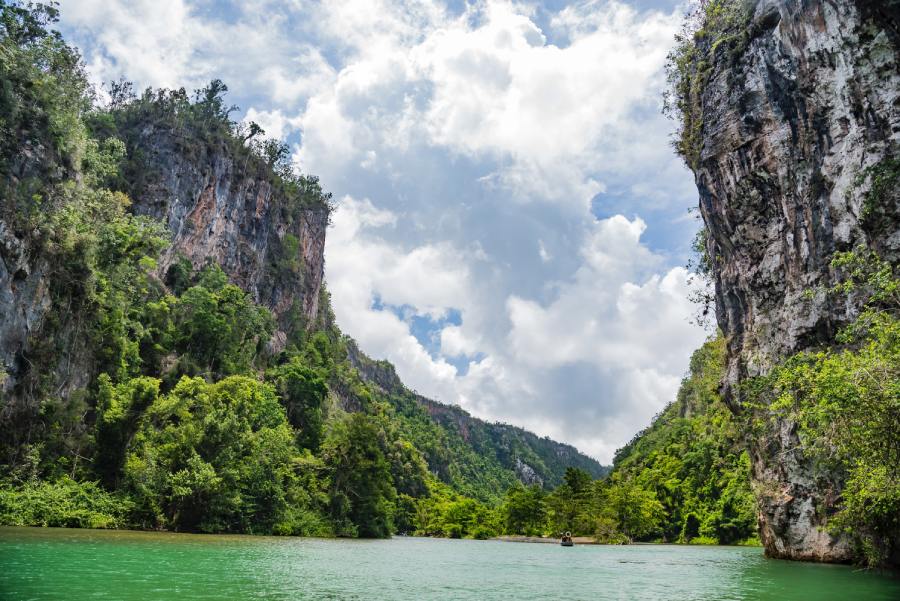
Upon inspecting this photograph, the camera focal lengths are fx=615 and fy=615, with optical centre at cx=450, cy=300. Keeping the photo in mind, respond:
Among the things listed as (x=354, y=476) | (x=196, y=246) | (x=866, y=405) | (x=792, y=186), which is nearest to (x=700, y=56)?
(x=792, y=186)

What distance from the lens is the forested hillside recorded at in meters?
32.2

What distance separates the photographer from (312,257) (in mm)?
92625

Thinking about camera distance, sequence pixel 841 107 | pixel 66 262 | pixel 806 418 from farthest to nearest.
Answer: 1. pixel 66 262
2. pixel 841 107
3. pixel 806 418

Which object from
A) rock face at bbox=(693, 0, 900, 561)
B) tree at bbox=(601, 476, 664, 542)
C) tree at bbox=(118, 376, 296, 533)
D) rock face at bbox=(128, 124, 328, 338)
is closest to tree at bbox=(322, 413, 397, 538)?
tree at bbox=(118, 376, 296, 533)

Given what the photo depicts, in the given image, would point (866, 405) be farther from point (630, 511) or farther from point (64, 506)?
point (630, 511)

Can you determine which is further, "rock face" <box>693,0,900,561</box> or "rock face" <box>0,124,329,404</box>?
"rock face" <box>0,124,329,404</box>

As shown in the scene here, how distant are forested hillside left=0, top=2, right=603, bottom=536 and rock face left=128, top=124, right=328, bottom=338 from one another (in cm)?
24

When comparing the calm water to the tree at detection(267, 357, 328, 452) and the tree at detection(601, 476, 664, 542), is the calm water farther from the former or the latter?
the tree at detection(601, 476, 664, 542)

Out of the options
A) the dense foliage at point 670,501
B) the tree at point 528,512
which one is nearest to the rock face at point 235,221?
the tree at point 528,512

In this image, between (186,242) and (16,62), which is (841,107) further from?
(186,242)

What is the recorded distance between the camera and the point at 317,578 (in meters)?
17.9

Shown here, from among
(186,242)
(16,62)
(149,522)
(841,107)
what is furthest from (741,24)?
(186,242)

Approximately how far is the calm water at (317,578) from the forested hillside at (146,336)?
10.3 metres

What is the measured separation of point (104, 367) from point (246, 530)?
48.5 feet
